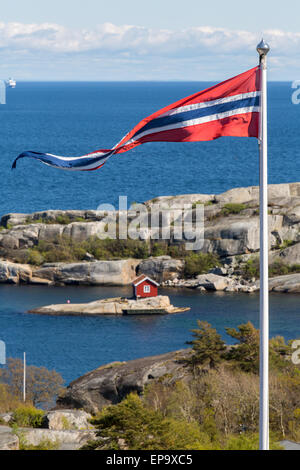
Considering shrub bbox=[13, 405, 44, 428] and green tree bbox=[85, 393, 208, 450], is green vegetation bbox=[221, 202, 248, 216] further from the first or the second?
green tree bbox=[85, 393, 208, 450]

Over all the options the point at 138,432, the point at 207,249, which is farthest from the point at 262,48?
the point at 207,249

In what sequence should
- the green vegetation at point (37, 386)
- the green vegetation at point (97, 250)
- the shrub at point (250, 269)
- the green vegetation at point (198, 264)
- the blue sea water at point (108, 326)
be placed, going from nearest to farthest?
the green vegetation at point (37, 386)
the blue sea water at point (108, 326)
the shrub at point (250, 269)
the green vegetation at point (198, 264)
the green vegetation at point (97, 250)

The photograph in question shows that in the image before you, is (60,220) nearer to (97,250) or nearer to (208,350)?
(97,250)

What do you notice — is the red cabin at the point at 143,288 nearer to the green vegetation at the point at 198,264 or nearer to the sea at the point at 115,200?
the sea at the point at 115,200

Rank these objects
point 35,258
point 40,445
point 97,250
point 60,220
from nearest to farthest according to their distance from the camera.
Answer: point 40,445 < point 35,258 < point 97,250 < point 60,220

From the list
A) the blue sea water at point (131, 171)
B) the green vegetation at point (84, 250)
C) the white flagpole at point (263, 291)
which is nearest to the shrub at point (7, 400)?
the white flagpole at point (263, 291)

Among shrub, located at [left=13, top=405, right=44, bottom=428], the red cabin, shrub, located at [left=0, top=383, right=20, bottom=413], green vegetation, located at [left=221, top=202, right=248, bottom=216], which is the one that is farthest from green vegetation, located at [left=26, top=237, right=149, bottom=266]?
shrub, located at [left=13, top=405, right=44, bottom=428]
